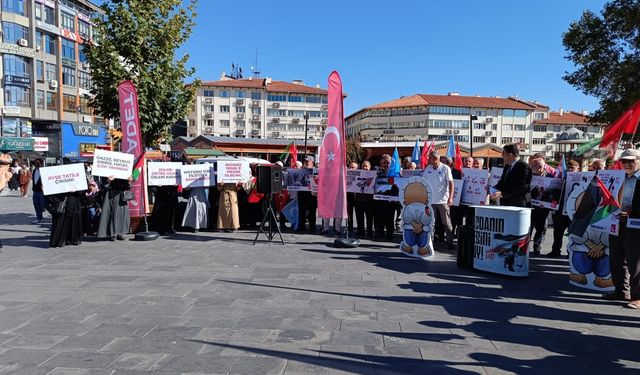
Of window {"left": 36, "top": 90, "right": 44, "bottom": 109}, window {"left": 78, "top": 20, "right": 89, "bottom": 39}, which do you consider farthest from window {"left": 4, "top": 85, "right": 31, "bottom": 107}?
window {"left": 78, "top": 20, "right": 89, "bottom": 39}

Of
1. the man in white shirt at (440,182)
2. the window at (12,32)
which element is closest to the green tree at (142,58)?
the man in white shirt at (440,182)

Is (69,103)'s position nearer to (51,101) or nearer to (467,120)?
(51,101)

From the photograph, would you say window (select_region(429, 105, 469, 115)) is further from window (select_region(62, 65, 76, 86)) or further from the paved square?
the paved square

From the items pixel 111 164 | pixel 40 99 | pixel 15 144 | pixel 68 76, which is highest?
pixel 68 76

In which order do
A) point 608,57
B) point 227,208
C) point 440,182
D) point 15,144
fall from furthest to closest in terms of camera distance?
1. point 15,144
2. point 608,57
3. point 227,208
4. point 440,182

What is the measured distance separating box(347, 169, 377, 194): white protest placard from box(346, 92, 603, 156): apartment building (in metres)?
87.1

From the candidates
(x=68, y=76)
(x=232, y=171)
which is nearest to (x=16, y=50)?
(x=68, y=76)

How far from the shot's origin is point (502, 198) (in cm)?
812

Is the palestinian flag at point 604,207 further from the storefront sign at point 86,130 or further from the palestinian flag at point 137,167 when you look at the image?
the storefront sign at point 86,130

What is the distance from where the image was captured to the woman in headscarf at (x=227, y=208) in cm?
1167

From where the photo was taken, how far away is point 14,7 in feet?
144

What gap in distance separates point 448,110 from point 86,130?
75906mm

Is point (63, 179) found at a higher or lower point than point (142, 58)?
lower

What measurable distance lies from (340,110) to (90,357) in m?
6.85
